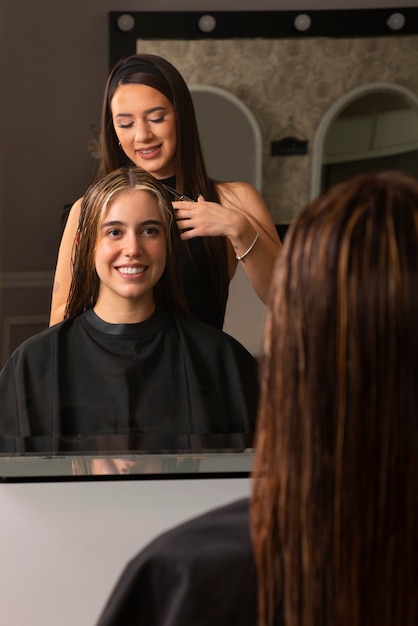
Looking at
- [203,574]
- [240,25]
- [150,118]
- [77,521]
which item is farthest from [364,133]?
[203,574]

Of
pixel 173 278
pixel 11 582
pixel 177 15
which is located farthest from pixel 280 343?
pixel 11 582

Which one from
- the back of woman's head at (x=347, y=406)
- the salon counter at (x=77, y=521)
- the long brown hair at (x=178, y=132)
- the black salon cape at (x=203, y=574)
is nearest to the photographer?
the back of woman's head at (x=347, y=406)

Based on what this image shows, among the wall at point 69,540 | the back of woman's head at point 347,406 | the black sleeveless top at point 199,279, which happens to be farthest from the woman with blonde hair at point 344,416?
the wall at point 69,540

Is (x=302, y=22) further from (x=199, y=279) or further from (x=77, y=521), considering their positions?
(x=77, y=521)

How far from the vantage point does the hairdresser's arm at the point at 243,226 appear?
5.94ft

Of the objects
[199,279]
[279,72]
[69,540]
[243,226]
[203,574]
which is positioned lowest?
[69,540]

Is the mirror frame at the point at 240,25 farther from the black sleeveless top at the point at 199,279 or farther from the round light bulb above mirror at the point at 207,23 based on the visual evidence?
the black sleeveless top at the point at 199,279

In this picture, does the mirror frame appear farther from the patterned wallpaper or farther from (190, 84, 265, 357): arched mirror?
(190, 84, 265, 357): arched mirror

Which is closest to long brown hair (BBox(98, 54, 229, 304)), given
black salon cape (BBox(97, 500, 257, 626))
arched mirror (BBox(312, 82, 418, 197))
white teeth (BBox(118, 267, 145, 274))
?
white teeth (BBox(118, 267, 145, 274))

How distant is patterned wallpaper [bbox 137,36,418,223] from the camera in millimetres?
1793

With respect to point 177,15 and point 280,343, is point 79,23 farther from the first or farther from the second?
point 280,343

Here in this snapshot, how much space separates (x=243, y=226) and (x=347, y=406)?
1.17m

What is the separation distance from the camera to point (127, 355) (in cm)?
183

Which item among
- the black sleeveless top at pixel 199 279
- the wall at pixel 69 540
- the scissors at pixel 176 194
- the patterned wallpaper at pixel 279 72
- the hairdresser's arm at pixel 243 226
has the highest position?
the patterned wallpaper at pixel 279 72
